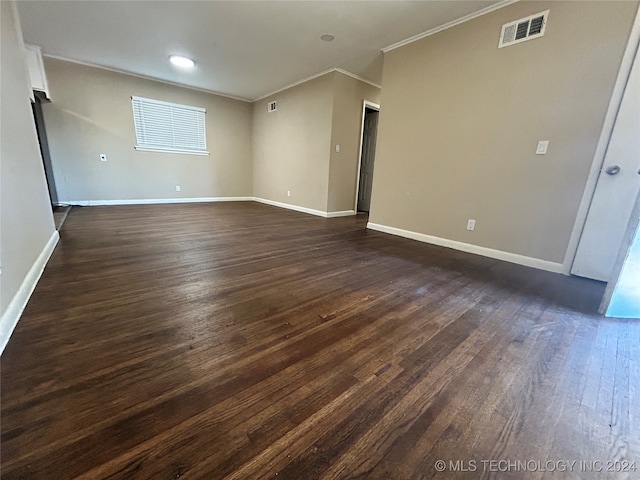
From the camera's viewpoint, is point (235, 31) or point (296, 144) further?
point (296, 144)

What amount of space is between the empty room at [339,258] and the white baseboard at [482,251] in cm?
3

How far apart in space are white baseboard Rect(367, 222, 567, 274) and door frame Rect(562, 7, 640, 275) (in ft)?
0.36

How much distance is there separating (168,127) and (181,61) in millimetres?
1711

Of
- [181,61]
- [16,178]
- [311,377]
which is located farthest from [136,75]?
[311,377]

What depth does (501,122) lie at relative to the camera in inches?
102

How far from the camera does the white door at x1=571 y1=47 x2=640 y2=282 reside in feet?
6.55

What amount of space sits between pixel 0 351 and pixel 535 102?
3.95 m

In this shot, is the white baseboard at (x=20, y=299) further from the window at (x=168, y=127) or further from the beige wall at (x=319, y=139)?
the window at (x=168, y=127)

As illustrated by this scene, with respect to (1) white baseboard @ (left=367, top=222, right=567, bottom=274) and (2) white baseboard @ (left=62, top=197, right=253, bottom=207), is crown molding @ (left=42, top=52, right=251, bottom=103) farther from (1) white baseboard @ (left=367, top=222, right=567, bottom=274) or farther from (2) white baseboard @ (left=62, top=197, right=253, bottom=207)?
(1) white baseboard @ (left=367, top=222, right=567, bottom=274)

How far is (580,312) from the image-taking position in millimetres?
1699

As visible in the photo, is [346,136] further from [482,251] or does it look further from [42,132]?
[42,132]

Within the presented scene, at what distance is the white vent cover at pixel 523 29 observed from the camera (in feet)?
7.55

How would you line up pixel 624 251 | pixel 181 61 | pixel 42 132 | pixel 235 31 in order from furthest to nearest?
pixel 42 132, pixel 181 61, pixel 235 31, pixel 624 251

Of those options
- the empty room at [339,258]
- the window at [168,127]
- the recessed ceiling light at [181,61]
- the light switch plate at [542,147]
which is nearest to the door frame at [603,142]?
the empty room at [339,258]
